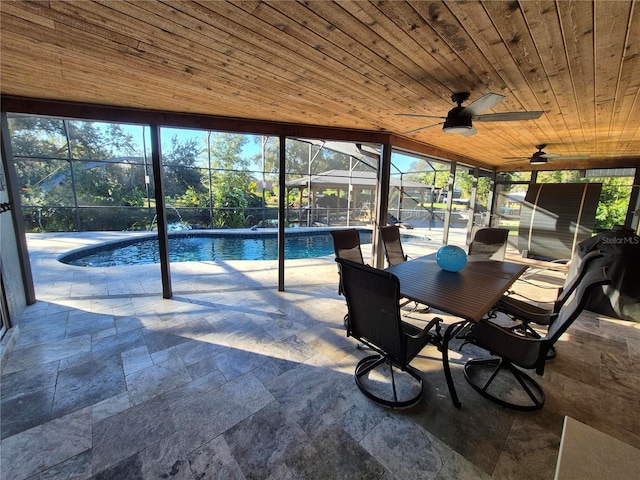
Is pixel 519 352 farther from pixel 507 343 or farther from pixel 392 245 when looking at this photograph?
pixel 392 245

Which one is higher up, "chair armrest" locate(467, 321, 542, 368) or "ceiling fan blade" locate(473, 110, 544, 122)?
"ceiling fan blade" locate(473, 110, 544, 122)

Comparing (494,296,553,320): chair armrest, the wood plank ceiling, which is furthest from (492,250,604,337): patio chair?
the wood plank ceiling

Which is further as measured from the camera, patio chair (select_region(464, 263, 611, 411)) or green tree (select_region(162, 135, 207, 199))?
green tree (select_region(162, 135, 207, 199))

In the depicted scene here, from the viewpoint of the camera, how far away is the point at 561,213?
18.9ft

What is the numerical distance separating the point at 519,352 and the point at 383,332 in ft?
3.06

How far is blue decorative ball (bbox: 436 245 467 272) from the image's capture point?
106 inches

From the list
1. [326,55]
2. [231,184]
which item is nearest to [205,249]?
[231,184]

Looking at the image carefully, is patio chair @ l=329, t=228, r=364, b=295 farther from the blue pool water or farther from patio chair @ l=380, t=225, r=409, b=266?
the blue pool water

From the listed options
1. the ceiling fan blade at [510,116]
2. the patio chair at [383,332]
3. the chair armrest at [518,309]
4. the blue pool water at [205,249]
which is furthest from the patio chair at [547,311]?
the blue pool water at [205,249]

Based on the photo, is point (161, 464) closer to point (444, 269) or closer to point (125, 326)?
point (125, 326)

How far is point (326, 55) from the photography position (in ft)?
5.81

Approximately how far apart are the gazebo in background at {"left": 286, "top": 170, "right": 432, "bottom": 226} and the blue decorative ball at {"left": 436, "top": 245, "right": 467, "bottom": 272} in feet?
27.2

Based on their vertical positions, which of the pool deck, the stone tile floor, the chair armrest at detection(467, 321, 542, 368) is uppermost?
the chair armrest at detection(467, 321, 542, 368)

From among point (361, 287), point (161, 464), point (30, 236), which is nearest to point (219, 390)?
point (161, 464)
